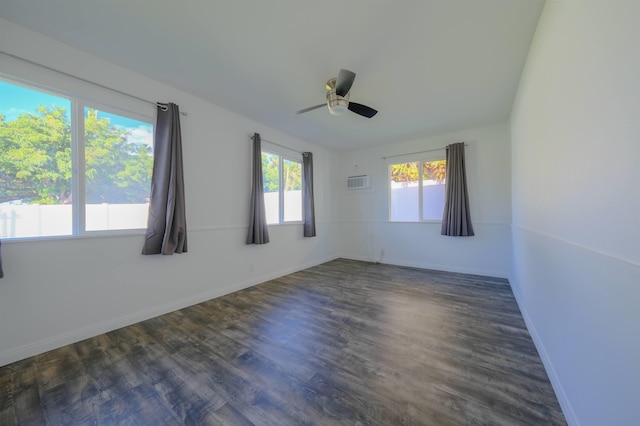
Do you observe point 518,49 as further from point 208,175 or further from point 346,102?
point 208,175

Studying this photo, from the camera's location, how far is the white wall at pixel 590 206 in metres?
0.80

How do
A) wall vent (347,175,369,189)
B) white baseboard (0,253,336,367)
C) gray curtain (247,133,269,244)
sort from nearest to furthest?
white baseboard (0,253,336,367) → gray curtain (247,133,269,244) → wall vent (347,175,369,189)

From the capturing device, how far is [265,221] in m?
3.74

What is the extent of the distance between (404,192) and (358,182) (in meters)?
1.09

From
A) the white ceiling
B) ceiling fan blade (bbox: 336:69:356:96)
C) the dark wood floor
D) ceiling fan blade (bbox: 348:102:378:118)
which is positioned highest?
the white ceiling

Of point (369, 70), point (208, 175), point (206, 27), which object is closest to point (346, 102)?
point (369, 70)

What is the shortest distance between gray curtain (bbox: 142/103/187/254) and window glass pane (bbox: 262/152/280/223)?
4.70 ft

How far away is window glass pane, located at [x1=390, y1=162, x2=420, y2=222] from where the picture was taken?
484 centimetres

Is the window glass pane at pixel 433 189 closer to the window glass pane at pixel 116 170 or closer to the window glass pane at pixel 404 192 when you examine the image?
the window glass pane at pixel 404 192

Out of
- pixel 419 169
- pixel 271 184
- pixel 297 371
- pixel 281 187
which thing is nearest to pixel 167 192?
pixel 271 184

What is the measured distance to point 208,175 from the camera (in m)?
3.15

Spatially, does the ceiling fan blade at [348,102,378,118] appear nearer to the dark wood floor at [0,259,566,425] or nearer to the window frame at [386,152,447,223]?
the dark wood floor at [0,259,566,425]

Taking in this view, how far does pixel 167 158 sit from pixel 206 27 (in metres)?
1.40

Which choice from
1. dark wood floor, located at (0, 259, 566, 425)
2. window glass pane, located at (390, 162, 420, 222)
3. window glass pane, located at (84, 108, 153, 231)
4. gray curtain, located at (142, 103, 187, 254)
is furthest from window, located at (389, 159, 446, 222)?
window glass pane, located at (84, 108, 153, 231)
